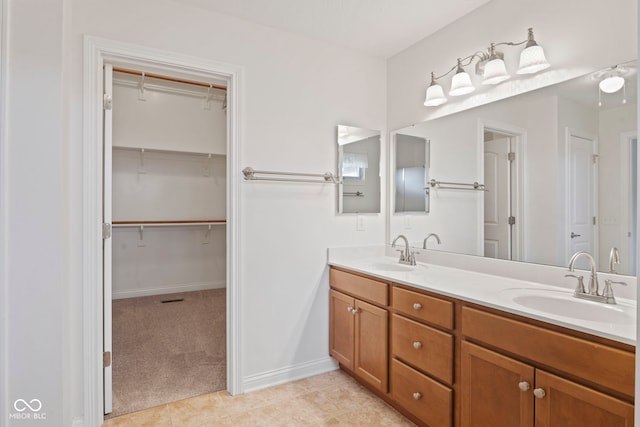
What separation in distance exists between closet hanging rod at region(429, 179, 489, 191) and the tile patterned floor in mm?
1412

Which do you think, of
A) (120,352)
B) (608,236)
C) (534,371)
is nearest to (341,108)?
(608,236)

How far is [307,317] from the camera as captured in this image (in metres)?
2.47

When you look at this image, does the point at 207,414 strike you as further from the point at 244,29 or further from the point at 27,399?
the point at 244,29

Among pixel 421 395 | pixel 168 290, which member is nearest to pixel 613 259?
pixel 421 395

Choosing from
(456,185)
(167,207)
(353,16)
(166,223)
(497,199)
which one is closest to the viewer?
(497,199)

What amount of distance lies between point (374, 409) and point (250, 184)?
1.56 metres

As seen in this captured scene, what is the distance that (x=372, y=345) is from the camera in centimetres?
209

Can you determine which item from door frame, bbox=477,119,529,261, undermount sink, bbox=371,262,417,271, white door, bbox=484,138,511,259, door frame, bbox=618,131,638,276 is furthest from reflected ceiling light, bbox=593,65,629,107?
undermount sink, bbox=371,262,417,271

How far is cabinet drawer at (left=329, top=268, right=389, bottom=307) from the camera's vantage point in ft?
6.57

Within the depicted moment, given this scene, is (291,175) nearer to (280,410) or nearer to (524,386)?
(280,410)

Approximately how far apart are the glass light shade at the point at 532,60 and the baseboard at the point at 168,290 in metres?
4.32

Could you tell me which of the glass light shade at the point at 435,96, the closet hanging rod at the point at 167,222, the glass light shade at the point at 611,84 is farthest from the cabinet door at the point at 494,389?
the closet hanging rod at the point at 167,222

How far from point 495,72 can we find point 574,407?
1615 mm

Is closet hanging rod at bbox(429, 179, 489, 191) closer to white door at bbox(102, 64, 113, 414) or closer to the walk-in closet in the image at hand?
white door at bbox(102, 64, 113, 414)
